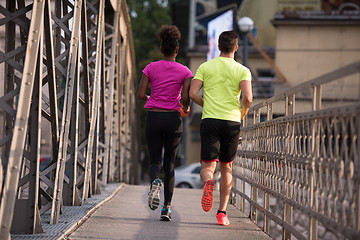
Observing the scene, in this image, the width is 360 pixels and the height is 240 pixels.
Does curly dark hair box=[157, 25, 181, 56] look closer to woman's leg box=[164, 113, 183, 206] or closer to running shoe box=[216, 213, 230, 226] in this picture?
woman's leg box=[164, 113, 183, 206]

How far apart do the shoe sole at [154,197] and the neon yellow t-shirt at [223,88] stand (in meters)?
0.79

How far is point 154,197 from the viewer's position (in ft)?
20.0

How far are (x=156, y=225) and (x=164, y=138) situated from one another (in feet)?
2.77

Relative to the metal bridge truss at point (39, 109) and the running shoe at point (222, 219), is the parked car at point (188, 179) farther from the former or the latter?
the running shoe at point (222, 219)

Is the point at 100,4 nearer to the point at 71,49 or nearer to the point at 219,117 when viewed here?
the point at 71,49

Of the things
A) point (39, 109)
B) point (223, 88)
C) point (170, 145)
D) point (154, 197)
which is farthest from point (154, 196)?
point (39, 109)

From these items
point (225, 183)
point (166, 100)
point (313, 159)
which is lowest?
point (225, 183)

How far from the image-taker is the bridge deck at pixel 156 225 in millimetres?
5801

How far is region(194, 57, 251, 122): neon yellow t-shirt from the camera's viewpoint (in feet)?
20.5

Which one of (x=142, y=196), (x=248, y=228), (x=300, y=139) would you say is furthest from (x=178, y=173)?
(x=300, y=139)

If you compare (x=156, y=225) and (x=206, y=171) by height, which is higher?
(x=206, y=171)

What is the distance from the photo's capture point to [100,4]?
29.3 ft

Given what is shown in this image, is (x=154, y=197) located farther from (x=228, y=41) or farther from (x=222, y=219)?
(x=228, y=41)

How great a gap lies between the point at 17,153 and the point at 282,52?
35.1 m
